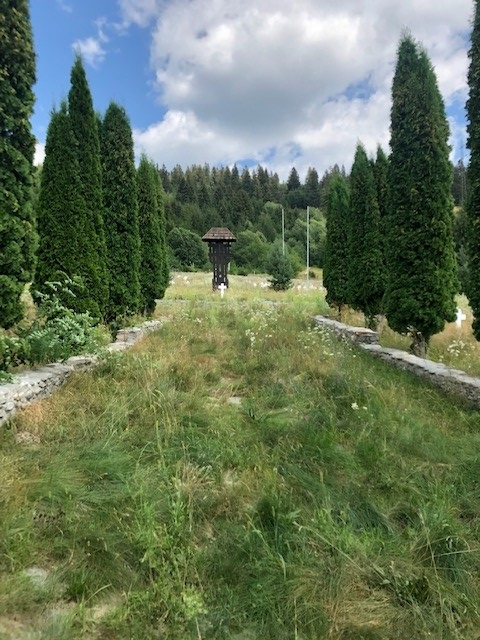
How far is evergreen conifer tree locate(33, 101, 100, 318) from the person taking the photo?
7168 mm

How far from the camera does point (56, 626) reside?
6.33 feet

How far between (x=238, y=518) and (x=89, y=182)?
696 cm

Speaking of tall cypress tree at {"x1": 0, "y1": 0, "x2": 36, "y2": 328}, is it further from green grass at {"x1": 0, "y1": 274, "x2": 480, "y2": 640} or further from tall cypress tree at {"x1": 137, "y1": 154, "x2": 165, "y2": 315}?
tall cypress tree at {"x1": 137, "y1": 154, "x2": 165, "y2": 315}

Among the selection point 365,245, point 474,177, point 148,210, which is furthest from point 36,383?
point 148,210

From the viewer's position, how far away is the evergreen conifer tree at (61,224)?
7.17 meters

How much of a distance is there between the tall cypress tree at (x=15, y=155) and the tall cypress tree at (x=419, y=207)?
6.49 metres

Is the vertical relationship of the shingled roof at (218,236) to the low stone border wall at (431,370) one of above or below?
above

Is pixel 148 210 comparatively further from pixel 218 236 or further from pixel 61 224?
pixel 218 236

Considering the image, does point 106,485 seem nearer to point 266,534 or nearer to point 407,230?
point 266,534

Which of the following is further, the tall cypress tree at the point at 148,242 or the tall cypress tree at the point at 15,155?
the tall cypress tree at the point at 148,242

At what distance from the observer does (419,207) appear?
788 cm

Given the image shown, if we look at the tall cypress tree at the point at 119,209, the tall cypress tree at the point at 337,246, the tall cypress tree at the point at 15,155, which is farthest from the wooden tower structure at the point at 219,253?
the tall cypress tree at the point at 15,155

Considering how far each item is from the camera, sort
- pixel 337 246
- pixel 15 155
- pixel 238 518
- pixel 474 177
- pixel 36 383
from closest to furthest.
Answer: pixel 238 518 < pixel 36 383 < pixel 15 155 < pixel 474 177 < pixel 337 246

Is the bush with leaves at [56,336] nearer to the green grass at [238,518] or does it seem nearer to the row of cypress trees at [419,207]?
the green grass at [238,518]
